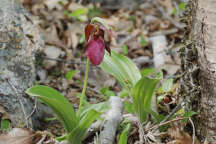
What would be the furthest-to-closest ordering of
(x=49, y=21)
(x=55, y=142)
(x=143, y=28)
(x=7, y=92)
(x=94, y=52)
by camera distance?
(x=143, y=28), (x=49, y=21), (x=7, y=92), (x=55, y=142), (x=94, y=52)

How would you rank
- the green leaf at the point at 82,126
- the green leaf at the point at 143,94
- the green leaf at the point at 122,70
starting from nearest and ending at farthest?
the green leaf at the point at 82,126, the green leaf at the point at 143,94, the green leaf at the point at 122,70

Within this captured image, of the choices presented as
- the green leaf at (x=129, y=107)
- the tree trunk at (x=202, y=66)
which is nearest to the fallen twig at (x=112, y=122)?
the green leaf at (x=129, y=107)

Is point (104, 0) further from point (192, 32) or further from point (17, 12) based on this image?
point (192, 32)

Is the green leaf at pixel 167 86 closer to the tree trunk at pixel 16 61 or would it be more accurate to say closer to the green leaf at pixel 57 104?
the green leaf at pixel 57 104

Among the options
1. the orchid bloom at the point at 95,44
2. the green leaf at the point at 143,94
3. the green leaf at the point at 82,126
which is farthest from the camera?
the green leaf at the point at 143,94

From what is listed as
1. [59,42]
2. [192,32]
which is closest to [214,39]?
[192,32]

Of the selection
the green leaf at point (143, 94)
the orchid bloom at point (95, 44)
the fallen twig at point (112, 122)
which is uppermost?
the orchid bloom at point (95, 44)
